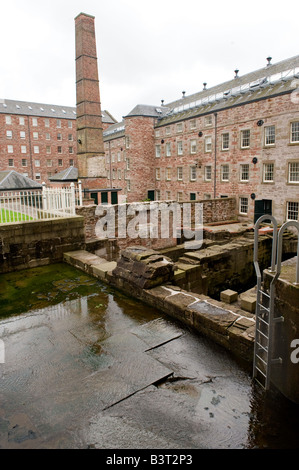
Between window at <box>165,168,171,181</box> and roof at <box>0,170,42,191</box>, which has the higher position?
window at <box>165,168,171,181</box>

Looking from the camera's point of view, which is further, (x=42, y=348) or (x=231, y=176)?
(x=231, y=176)

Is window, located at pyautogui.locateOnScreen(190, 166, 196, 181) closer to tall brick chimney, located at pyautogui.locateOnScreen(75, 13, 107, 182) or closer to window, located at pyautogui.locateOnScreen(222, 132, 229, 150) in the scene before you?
window, located at pyautogui.locateOnScreen(222, 132, 229, 150)

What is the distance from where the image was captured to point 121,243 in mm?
14625

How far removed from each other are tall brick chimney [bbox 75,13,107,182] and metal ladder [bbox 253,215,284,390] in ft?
81.3

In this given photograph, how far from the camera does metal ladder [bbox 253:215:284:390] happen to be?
3.37m

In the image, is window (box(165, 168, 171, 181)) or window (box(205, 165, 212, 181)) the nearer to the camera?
window (box(205, 165, 212, 181))

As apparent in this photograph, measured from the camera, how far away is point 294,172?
22.0m

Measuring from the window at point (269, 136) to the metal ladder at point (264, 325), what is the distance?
74.2 ft

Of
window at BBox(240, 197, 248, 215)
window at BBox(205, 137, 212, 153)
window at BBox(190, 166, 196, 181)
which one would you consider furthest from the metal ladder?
window at BBox(190, 166, 196, 181)

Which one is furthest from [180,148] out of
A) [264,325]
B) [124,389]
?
[124,389]

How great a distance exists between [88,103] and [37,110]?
3896cm

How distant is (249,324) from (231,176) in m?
24.7
